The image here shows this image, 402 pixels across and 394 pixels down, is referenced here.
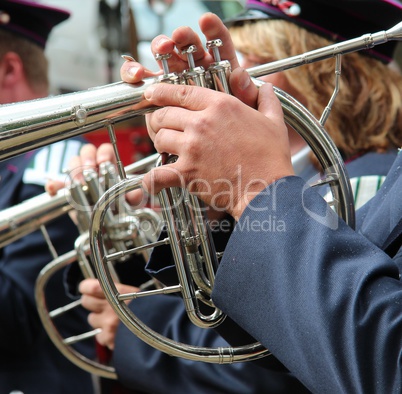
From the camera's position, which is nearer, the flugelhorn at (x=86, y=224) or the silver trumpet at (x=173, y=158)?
the silver trumpet at (x=173, y=158)

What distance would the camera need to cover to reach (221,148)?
930 millimetres

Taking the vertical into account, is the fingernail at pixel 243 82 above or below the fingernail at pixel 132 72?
below

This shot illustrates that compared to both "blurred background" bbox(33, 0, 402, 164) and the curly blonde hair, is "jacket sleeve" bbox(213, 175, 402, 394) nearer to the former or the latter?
the curly blonde hair

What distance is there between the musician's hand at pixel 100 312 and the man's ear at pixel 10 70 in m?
1.05

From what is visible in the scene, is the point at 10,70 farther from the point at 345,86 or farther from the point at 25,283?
the point at 345,86

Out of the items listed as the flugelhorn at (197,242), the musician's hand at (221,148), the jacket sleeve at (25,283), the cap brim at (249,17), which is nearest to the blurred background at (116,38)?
the cap brim at (249,17)

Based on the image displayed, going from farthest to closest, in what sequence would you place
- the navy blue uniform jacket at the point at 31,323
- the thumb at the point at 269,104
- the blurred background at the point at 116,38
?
1. the blurred background at the point at 116,38
2. the navy blue uniform jacket at the point at 31,323
3. the thumb at the point at 269,104

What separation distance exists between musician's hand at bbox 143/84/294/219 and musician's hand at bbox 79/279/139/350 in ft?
2.47

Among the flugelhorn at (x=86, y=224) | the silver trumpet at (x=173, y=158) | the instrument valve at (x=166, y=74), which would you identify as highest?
the instrument valve at (x=166, y=74)

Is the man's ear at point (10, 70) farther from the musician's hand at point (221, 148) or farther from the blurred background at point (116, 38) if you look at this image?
the musician's hand at point (221, 148)

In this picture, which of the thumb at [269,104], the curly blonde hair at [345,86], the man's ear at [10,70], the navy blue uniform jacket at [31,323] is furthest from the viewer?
the man's ear at [10,70]

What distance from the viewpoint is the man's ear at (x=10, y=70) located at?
2449 millimetres

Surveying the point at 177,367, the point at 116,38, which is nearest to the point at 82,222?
the point at 177,367

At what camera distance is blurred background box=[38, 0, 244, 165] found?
4.19 meters
